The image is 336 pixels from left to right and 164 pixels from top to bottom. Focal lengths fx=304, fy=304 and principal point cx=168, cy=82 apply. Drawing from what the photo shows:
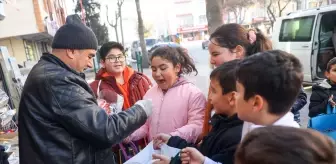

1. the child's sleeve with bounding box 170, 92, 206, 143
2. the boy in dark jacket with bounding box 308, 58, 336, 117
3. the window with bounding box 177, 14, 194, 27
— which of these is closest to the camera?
the child's sleeve with bounding box 170, 92, 206, 143

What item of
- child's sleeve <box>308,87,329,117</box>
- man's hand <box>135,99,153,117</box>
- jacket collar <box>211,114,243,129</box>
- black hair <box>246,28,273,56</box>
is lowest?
child's sleeve <box>308,87,329,117</box>

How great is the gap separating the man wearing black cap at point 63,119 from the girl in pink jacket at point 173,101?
41 centimetres

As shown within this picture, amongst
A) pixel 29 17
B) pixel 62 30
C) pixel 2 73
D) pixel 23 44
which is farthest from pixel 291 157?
pixel 23 44

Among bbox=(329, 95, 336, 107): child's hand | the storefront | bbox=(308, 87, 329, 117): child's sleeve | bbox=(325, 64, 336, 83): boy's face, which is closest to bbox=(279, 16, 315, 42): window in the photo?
bbox=(325, 64, 336, 83): boy's face

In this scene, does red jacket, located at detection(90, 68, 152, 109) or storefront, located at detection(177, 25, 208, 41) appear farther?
storefront, located at detection(177, 25, 208, 41)

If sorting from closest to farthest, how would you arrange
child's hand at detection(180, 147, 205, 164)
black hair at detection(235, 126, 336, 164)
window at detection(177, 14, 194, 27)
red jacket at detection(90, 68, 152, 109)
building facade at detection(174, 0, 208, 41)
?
black hair at detection(235, 126, 336, 164) → child's hand at detection(180, 147, 205, 164) → red jacket at detection(90, 68, 152, 109) → building facade at detection(174, 0, 208, 41) → window at detection(177, 14, 194, 27)

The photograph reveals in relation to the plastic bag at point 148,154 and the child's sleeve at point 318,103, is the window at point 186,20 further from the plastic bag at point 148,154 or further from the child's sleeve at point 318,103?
the plastic bag at point 148,154

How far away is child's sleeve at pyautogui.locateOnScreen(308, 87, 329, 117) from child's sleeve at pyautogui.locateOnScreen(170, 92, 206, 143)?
1648 millimetres

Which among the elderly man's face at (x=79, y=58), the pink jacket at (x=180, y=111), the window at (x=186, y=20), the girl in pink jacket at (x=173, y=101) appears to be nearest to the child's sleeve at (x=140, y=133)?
the girl in pink jacket at (x=173, y=101)

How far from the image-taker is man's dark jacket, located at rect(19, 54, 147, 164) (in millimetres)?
1562

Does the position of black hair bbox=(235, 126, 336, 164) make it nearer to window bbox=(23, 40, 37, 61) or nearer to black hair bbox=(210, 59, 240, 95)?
black hair bbox=(210, 59, 240, 95)

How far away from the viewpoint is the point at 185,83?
2.26 meters

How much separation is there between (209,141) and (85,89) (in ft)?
2.44

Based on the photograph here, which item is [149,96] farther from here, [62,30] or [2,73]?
[2,73]
